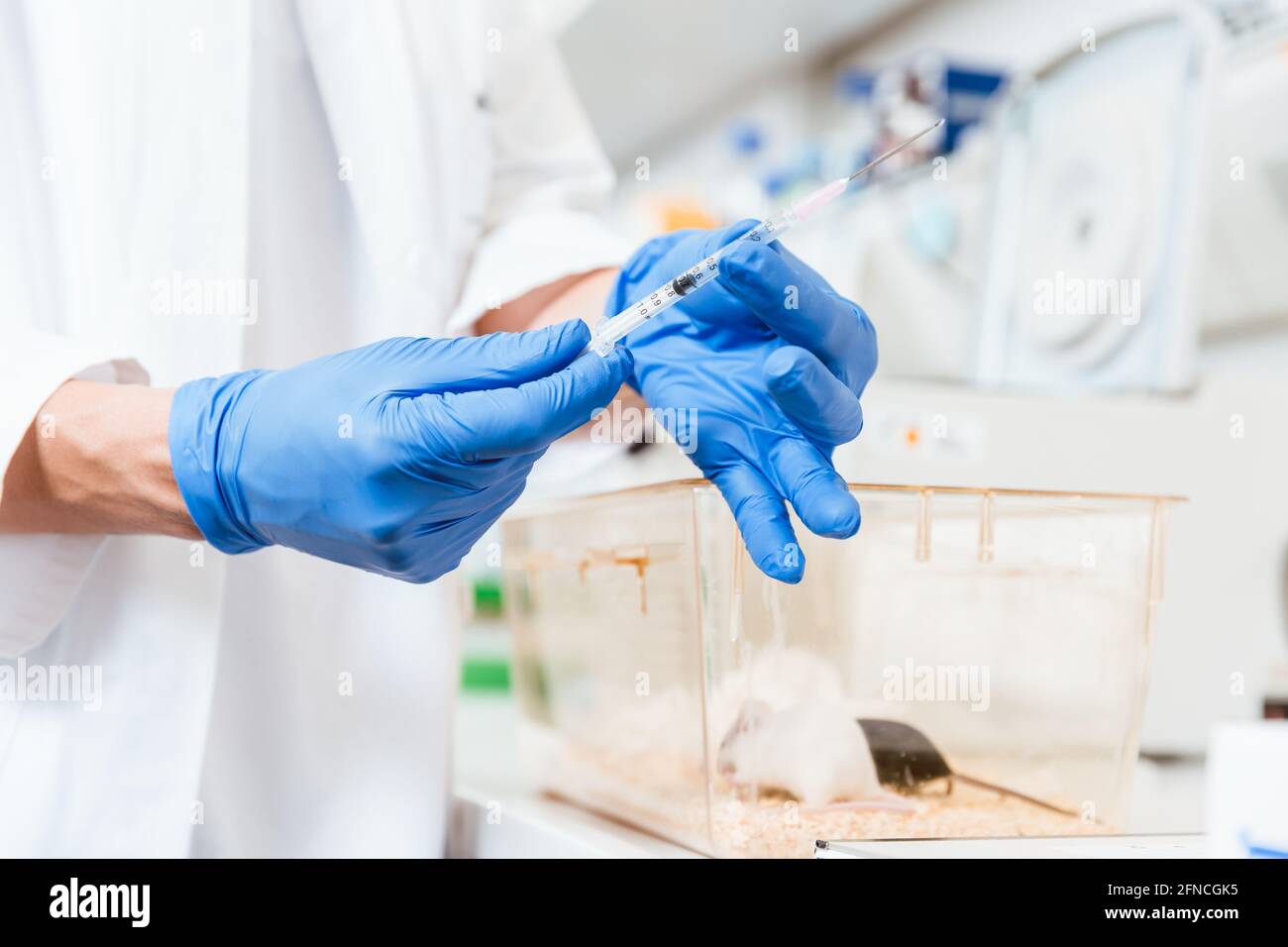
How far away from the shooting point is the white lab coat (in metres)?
0.66

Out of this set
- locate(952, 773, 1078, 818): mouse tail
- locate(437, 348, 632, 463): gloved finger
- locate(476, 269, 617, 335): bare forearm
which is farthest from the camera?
locate(476, 269, 617, 335): bare forearm

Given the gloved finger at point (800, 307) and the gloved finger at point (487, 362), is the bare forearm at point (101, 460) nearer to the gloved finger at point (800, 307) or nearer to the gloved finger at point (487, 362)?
the gloved finger at point (487, 362)

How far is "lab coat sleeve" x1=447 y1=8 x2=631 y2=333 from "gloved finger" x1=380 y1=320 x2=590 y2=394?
1.08 feet

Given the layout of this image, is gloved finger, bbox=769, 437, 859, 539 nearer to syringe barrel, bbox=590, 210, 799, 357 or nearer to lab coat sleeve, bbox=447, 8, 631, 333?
syringe barrel, bbox=590, 210, 799, 357

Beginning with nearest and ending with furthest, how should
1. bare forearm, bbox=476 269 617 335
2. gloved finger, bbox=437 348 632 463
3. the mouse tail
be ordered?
gloved finger, bbox=437 348 632 463
the mouse tail
bare forearm, bbox=476 269 617 335

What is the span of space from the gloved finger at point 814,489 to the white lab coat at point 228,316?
1.09ft

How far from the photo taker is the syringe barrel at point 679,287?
595mm

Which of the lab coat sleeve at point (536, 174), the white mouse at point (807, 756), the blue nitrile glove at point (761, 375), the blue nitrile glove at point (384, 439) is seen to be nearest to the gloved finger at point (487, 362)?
the blue nitrile glove at point (384, 439)

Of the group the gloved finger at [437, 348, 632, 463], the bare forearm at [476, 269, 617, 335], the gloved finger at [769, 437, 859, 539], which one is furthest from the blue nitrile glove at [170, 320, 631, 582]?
the bare forearm at [476, 269, 617, 335]

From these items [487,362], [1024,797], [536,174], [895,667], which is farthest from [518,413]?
[536,174]

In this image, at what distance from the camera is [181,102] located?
0.75 metres

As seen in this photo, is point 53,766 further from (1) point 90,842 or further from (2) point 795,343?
(2) point 795,343

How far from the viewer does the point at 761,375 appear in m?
0.64

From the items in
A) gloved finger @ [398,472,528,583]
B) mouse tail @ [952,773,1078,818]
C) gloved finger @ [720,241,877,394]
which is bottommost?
mouse tail @ [952,773,1078,818]
